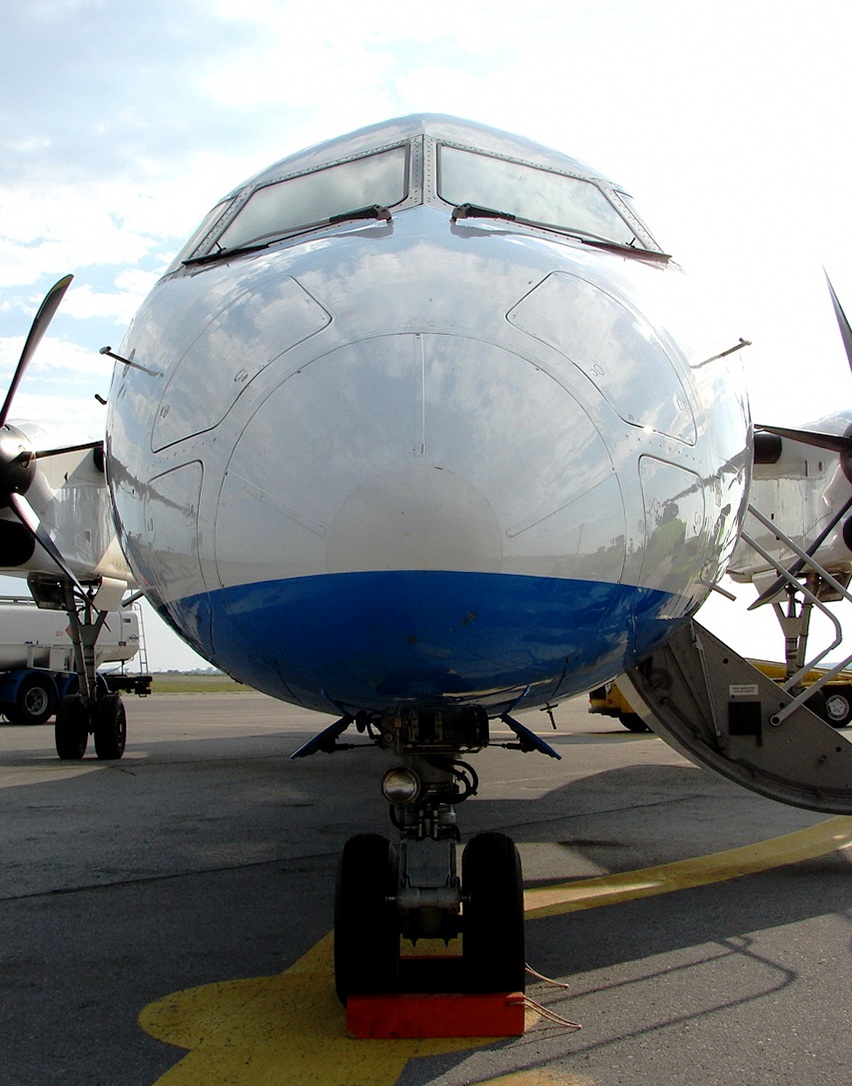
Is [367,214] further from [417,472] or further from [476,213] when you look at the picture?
[417,472]

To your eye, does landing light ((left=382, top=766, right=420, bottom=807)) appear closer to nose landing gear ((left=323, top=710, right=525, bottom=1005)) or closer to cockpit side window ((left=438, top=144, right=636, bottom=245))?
nose landing gear ((left=323, top=710, right=525, bottom=1005))

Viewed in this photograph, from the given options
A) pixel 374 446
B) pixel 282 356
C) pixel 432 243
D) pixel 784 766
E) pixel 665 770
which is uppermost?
pixel 432 243

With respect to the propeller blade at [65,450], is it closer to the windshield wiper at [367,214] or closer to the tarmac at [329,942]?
the tarmac at [329,942]

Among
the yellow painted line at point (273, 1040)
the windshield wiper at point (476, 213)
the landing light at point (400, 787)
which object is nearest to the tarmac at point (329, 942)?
the yellow painted line at point (273, 1040)

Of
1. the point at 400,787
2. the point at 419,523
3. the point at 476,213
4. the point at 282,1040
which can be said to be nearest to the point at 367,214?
the point at 476,213

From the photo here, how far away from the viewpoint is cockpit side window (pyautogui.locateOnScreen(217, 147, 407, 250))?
4.80 meters

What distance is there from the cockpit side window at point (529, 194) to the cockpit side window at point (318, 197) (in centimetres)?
25

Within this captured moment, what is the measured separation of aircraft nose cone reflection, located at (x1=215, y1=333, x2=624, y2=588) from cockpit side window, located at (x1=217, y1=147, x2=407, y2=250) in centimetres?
180

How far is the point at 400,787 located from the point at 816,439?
A: 542cm

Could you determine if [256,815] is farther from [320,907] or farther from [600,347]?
[600,347]

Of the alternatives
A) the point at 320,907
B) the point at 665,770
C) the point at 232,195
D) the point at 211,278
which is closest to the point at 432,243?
the point at 211,278

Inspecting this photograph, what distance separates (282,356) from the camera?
131 inches

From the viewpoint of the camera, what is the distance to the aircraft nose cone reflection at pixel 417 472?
288cm

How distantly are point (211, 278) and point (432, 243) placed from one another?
1119 mm
